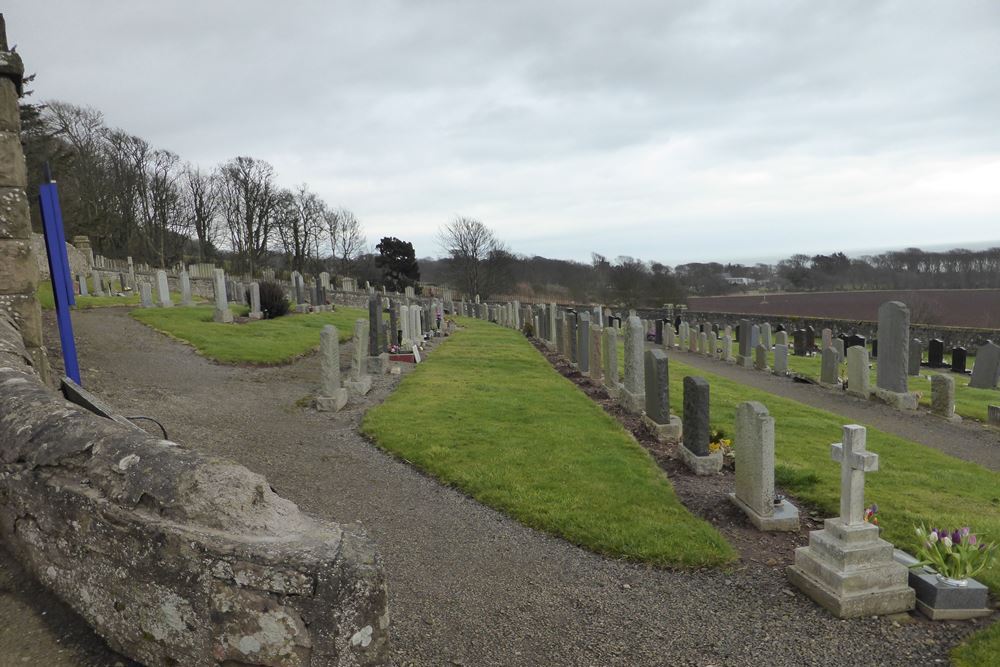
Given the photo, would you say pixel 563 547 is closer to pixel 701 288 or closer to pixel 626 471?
pixel 626 471

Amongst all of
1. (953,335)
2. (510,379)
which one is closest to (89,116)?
(510,379)

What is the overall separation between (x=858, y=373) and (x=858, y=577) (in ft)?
38.4

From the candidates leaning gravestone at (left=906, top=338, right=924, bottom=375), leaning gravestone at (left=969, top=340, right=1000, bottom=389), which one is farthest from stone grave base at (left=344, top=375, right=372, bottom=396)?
leaning gravestone at (left=906, top=338, right=924, bottom=375)

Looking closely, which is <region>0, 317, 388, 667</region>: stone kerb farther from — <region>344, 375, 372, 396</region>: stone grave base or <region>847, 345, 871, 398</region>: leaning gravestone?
<region>847, 345, 871, 398</region>: leaning gravestone

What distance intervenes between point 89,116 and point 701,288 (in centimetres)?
6472

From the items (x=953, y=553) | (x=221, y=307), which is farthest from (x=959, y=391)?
(x=221, y=307)

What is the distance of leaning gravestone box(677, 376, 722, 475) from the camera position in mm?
7348

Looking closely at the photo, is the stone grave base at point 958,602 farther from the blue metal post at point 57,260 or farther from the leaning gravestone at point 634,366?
the blue metal post at point 57,260

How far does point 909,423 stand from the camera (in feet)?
38.2

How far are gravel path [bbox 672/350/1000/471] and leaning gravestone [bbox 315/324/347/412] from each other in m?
10.1

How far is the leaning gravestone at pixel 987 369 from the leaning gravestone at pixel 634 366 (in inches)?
468

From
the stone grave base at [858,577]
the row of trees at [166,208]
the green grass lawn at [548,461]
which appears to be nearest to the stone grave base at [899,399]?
the green grass lawn at [548,461]

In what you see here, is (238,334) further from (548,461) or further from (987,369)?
(987,369)

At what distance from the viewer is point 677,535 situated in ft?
17.4
